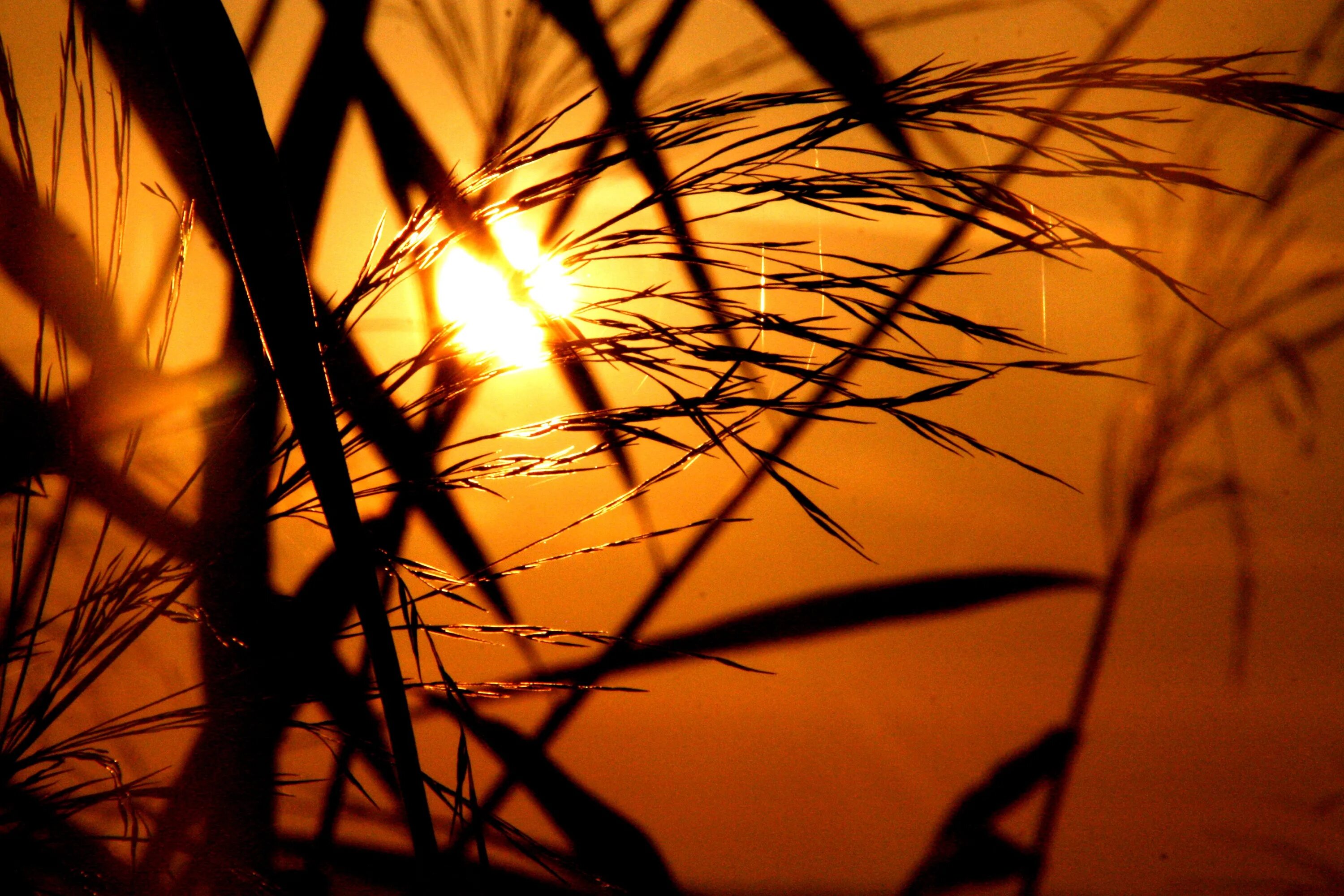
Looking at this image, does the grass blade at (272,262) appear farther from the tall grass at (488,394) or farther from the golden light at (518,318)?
the tall grass at (488,394)

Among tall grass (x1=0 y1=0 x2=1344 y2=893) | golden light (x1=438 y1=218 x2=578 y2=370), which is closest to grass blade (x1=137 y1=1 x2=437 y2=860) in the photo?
golden light (x1=438 y1=218 x2=578 y2=370)

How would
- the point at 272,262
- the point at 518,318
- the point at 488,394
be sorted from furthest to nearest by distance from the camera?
1. the point at 488,394
2. the point at 518,318
3. the point at 272,262

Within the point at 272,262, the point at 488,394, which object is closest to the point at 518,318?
the point at 272,262

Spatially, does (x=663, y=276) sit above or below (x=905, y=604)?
above

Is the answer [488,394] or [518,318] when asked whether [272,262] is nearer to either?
[518,318]

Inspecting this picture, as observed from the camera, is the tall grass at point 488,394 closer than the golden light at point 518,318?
No

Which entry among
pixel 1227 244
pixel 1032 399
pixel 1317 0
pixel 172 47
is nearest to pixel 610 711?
pixel 1032 399

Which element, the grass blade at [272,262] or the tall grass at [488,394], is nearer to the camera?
the grass blade at [272,262]

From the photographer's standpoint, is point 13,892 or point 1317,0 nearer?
point 13,892

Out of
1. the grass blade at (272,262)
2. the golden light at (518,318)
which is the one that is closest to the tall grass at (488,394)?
the golden light at (518,318)

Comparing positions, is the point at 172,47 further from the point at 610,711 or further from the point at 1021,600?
the point at 1021,600

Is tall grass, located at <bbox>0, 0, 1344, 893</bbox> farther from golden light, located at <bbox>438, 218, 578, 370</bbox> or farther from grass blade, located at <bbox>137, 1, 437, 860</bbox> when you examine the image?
grass blade, located at <bbox>137, 1, 437, 860</bbox>
